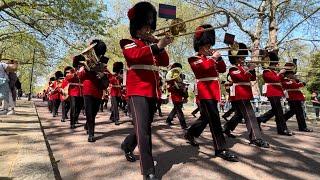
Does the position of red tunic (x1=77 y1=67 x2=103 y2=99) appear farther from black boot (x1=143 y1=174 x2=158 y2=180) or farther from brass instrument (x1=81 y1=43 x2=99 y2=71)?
black boot (x1=143 y1=174 x2=158 y2=180)

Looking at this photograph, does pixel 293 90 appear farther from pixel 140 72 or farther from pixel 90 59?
pixel 140 72

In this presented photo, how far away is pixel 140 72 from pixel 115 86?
28.6 ft

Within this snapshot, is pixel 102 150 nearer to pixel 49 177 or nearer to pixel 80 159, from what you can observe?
pixel 80 159

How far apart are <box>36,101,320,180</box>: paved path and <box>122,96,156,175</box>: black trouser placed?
0.35 meters

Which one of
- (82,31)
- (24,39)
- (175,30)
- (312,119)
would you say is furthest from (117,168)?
(24,39)

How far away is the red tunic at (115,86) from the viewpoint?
14227 millimetres

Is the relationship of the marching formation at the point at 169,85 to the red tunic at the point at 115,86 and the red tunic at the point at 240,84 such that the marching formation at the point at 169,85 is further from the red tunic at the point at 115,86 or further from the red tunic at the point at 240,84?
the red tunic at the point at 115,86

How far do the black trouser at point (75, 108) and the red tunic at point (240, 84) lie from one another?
456 centimetres

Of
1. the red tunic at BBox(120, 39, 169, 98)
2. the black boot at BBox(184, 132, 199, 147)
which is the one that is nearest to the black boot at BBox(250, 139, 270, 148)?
the black boot at BBox(184, 132, 199, 147)

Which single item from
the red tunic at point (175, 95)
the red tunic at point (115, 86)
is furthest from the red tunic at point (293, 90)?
the red tunic at point (115, 86)

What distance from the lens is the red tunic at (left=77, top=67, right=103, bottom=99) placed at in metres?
9.06

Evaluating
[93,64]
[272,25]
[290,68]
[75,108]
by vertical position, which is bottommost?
[75,108]

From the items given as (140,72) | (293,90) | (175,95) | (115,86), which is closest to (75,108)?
(175,95)

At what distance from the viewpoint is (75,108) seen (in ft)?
39.0
